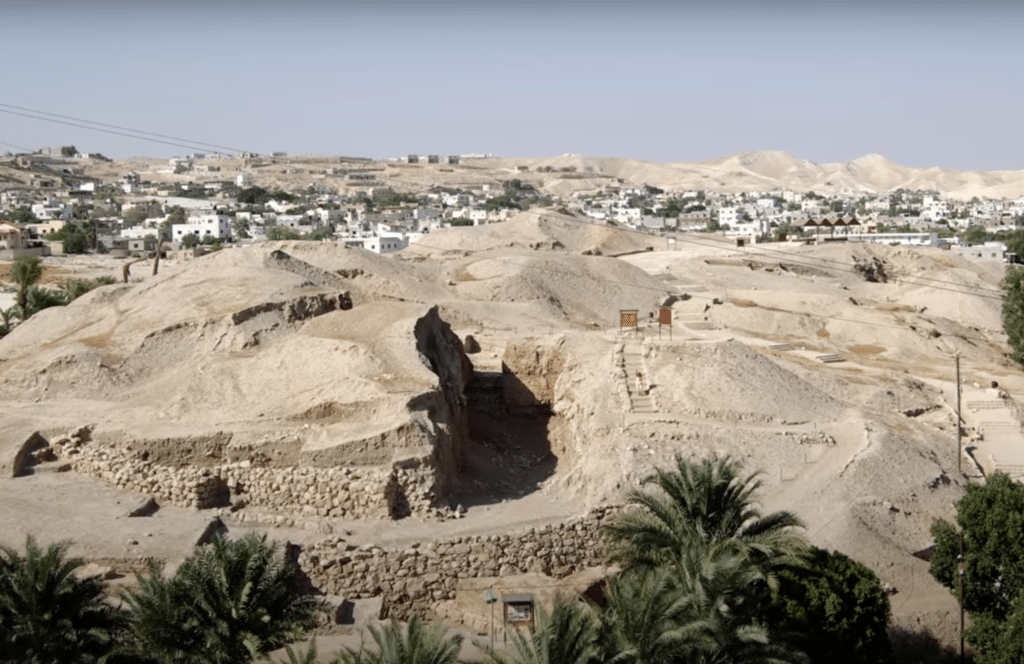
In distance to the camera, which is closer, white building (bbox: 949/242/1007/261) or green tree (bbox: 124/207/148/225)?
white building (bbox: 949/242/1007/261)

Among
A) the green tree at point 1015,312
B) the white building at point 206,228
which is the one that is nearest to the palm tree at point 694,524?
the green tree at point 1015,312

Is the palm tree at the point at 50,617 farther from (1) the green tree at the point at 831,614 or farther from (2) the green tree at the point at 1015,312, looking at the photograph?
(2) the green tree at the point at 1015,312

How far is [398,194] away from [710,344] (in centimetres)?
11164

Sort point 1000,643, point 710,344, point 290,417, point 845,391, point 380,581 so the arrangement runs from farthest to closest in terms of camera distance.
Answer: point 845,391, point 710,344, point 290,417, point 380,581, point 1000,643

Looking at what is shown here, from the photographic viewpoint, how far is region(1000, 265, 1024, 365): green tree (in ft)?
120

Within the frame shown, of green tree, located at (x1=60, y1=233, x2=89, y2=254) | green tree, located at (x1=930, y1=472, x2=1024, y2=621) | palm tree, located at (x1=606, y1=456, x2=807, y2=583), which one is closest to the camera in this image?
palm tree, located at (x1=606, y1=456, x2=807, y2=583)

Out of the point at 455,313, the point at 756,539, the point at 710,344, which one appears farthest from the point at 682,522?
the point at 455,313

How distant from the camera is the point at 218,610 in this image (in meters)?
13.7

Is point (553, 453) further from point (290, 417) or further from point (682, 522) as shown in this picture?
point (682, 522)

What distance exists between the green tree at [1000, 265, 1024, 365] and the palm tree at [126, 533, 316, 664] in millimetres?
28470

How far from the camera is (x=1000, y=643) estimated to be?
15398 millimetres

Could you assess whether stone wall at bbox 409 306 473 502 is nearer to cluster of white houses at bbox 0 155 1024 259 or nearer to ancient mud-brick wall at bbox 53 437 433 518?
ancient mud-brick wall at bbox 53 437 433 518

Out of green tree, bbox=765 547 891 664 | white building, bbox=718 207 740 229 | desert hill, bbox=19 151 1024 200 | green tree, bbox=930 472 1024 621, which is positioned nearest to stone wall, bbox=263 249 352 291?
green tree, bbox=765 547 891 664

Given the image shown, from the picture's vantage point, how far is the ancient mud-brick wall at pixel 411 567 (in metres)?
17.8
